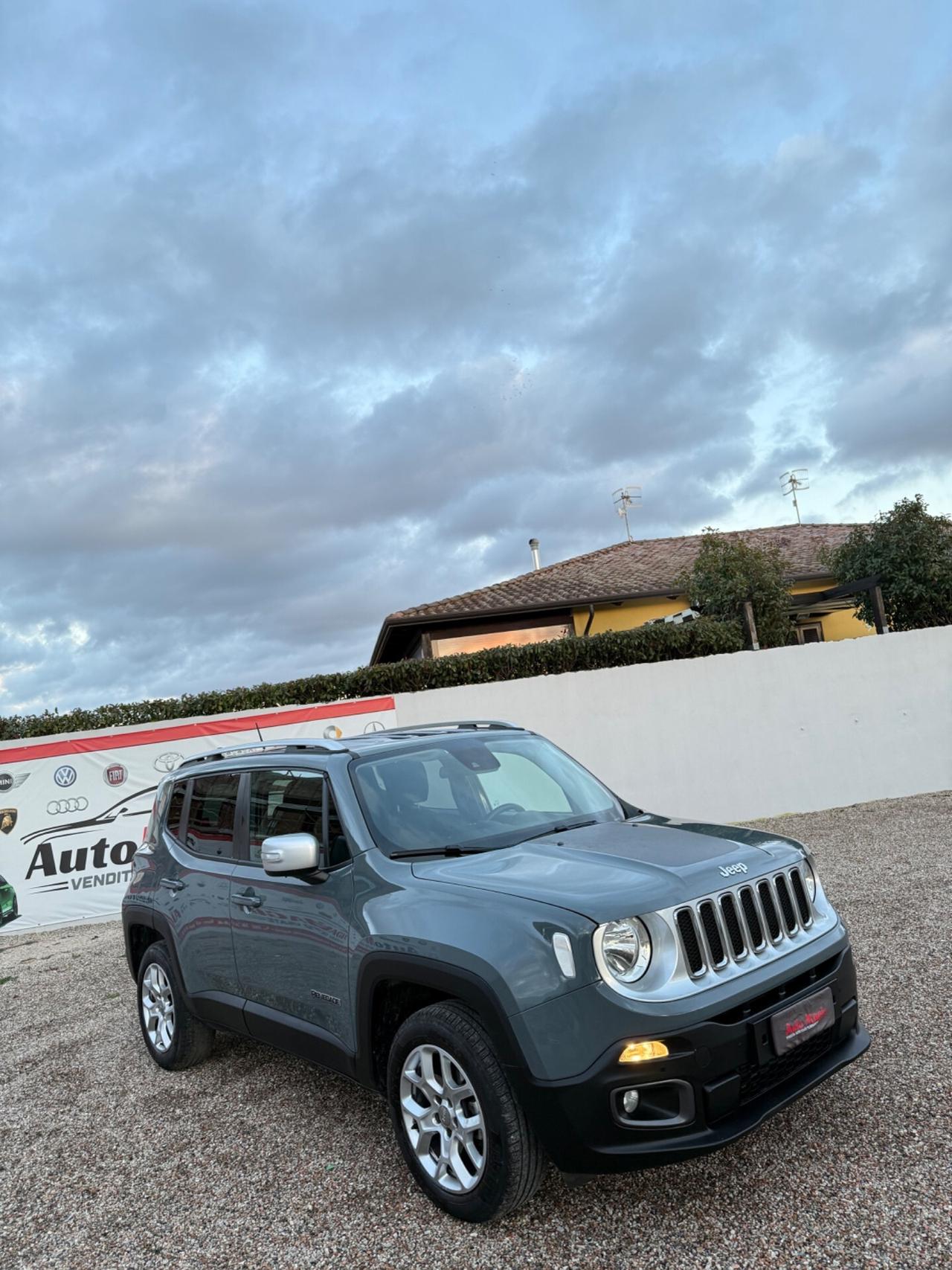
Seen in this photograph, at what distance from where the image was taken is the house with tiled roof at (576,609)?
21.3 metres

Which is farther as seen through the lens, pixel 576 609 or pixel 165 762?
pixel 576 609

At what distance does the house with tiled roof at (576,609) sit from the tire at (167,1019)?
631 inches

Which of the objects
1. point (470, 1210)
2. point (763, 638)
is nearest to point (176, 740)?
point (470, 1210)

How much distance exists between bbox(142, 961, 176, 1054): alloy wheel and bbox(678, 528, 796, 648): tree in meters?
14.1

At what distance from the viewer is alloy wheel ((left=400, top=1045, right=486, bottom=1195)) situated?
9.66 feet

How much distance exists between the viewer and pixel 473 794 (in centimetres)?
404

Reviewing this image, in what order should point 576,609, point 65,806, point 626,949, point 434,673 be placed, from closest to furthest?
point 626,949 → point 65,806 → point 434,673 → point 576,609

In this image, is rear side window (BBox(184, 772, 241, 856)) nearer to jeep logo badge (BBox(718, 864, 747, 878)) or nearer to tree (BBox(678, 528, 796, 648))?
jeep logo badge (BBox(718, 864, 747, 878))

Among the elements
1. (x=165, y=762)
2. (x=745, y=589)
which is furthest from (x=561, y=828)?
(x=745, y=589)

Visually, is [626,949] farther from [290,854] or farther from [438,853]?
Answer: [290,854]

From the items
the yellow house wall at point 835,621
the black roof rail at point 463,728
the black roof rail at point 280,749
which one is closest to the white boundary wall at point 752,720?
the black roof rail at point 280,749

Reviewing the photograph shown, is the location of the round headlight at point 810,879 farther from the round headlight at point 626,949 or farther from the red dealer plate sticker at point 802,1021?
the round headlight at point 626,949

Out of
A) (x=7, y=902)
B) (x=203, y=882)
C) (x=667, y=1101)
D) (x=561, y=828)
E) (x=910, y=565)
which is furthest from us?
(x=910, y=565)

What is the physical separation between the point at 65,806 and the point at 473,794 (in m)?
8.00
